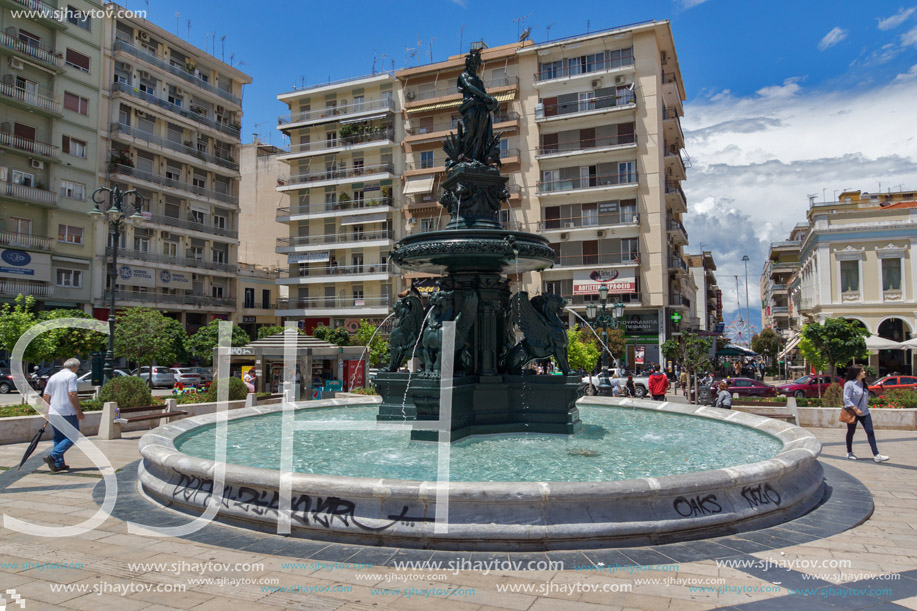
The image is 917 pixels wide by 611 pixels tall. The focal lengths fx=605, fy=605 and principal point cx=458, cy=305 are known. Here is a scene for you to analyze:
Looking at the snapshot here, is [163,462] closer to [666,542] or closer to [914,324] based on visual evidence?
[666,542]

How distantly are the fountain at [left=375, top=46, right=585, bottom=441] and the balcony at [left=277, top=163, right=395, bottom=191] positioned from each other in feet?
116

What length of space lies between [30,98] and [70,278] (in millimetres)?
9978

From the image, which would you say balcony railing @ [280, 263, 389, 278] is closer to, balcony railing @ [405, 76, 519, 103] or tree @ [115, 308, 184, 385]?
balcony railing @ [405, 76, 519, 103]

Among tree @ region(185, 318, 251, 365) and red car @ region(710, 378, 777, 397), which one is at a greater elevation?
tree @ region(185, 318, 251, 365)

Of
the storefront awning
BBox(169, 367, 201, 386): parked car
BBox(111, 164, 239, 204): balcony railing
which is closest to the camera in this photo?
BBox(169, 367, 201, 386): parked car

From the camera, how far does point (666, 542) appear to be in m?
5.06

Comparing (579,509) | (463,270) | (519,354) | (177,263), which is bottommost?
(579,509)

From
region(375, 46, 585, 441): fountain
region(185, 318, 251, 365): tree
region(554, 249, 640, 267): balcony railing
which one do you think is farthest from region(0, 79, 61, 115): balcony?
region(375, 46, 585, 441): fountain

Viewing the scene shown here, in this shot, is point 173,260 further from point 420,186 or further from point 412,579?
point 412,579

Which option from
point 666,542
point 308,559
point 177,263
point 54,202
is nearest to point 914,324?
point 666,542

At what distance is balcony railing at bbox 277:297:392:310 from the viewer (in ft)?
144

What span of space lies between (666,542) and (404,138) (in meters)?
42.6

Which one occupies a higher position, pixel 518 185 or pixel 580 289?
pixel 518 185

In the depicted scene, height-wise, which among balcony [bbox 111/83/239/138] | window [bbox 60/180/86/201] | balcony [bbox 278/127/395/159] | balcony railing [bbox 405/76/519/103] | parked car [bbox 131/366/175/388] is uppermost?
balcony railing [bbox 405/76/519/103]
